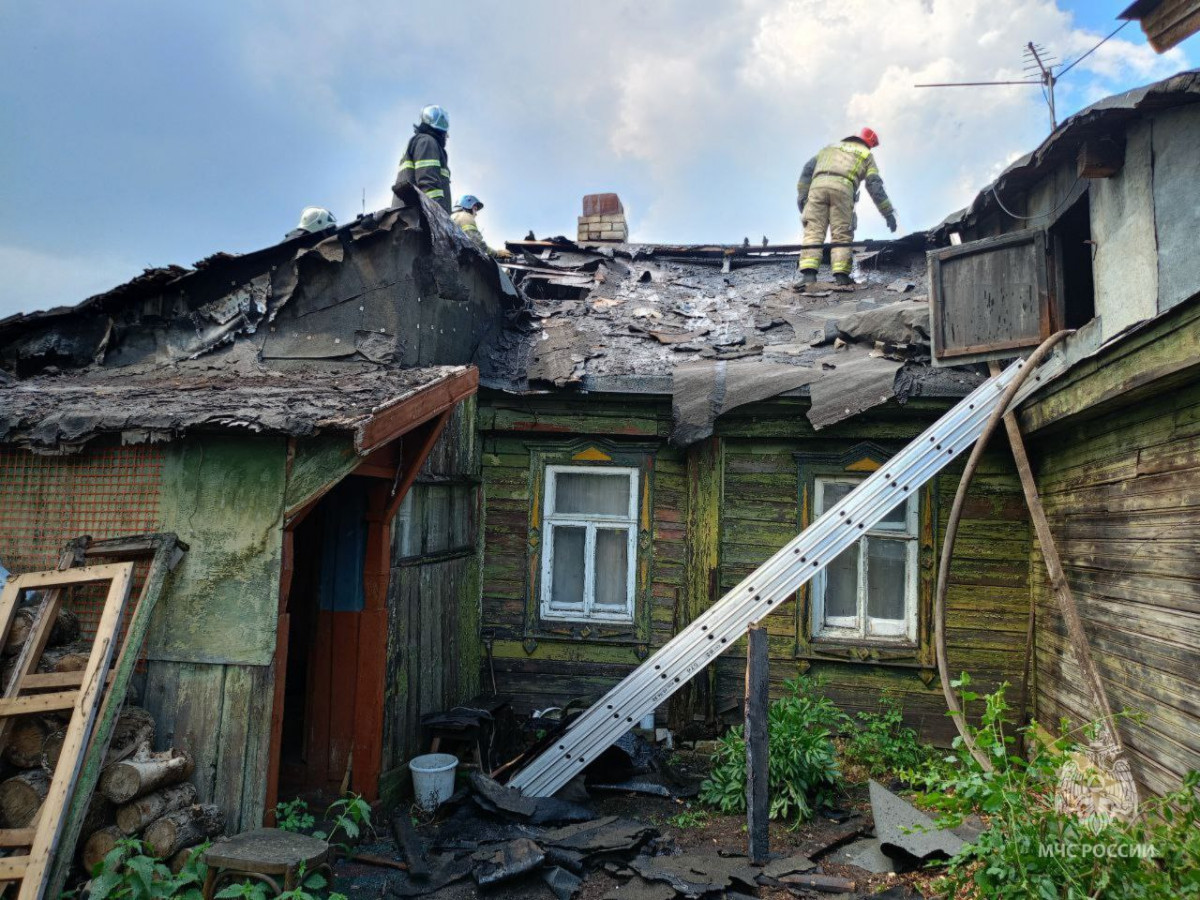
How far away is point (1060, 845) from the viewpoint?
11.2 ft

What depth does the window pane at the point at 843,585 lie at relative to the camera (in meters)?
7.16

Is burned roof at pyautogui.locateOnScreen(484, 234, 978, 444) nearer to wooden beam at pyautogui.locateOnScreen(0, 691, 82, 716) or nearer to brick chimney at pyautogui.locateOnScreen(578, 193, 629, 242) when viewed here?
brick chimney at pyautogui.locateOnScreen(578, 193, 629, 242)

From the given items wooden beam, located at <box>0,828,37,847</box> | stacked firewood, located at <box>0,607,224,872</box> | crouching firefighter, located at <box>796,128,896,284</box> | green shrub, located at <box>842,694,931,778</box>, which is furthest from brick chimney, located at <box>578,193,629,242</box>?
wooden beam, located at <box>0,828,37,847</box>

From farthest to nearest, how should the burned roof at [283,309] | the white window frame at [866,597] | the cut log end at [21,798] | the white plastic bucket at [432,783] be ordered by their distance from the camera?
the white window frame at [866,597] → the burned roof at [283,309] → the white plastic bucket at [432,783] → the cut log end at [21,798]

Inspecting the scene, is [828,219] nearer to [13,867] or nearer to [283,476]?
[283,476]

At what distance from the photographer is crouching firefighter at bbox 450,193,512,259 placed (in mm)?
10134

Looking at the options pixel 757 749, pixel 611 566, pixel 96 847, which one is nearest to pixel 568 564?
pixel 611 566

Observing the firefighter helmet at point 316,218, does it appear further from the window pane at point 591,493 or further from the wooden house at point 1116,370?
the wooden house at point 1116,370

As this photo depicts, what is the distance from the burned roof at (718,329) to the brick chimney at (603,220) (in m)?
1.41

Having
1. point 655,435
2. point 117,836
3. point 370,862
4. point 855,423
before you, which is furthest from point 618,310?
point 117,836

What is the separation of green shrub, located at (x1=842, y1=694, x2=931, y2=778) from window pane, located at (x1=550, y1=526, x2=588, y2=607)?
2755 mm

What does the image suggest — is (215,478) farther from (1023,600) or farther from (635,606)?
(1023,600)

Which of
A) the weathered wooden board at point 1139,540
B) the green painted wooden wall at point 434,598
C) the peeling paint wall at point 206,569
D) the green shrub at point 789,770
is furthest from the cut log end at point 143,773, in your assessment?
the weathered wooden board at point 1139,540

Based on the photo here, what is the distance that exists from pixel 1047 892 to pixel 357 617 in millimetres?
4200
